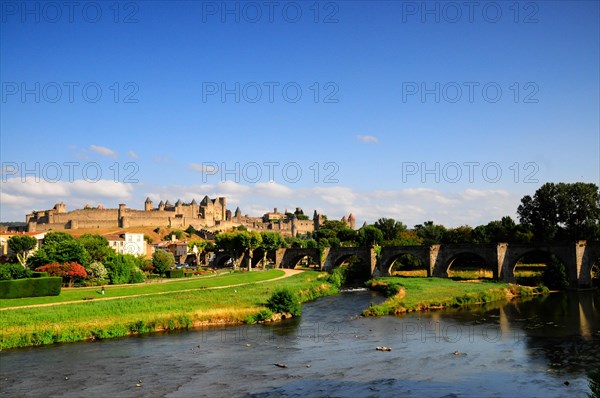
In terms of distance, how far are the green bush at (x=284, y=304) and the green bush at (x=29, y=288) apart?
15.2m

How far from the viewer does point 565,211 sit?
69625 millimetres

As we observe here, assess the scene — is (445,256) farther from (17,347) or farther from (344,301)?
(17,347)

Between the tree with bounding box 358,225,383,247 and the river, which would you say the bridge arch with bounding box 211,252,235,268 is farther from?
the river

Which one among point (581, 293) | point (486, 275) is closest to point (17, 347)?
point (581, 293)

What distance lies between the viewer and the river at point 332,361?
18844 mm

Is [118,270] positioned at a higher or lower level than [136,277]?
higher

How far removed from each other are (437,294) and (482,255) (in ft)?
51.1

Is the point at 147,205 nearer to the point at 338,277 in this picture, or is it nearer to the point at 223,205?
the point at 223,205

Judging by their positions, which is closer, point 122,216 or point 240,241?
point 240,241

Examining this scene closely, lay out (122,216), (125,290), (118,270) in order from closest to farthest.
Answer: (125,290)
(118,270)
(122,216)

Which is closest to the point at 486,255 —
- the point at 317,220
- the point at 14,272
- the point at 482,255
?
the point at 482,255

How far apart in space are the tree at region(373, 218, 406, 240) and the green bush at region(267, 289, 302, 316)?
6730 cm

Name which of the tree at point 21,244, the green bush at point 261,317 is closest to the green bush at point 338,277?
the green bush at point 261,317

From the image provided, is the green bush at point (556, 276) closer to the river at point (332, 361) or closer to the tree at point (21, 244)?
the river at point (332, 361)
